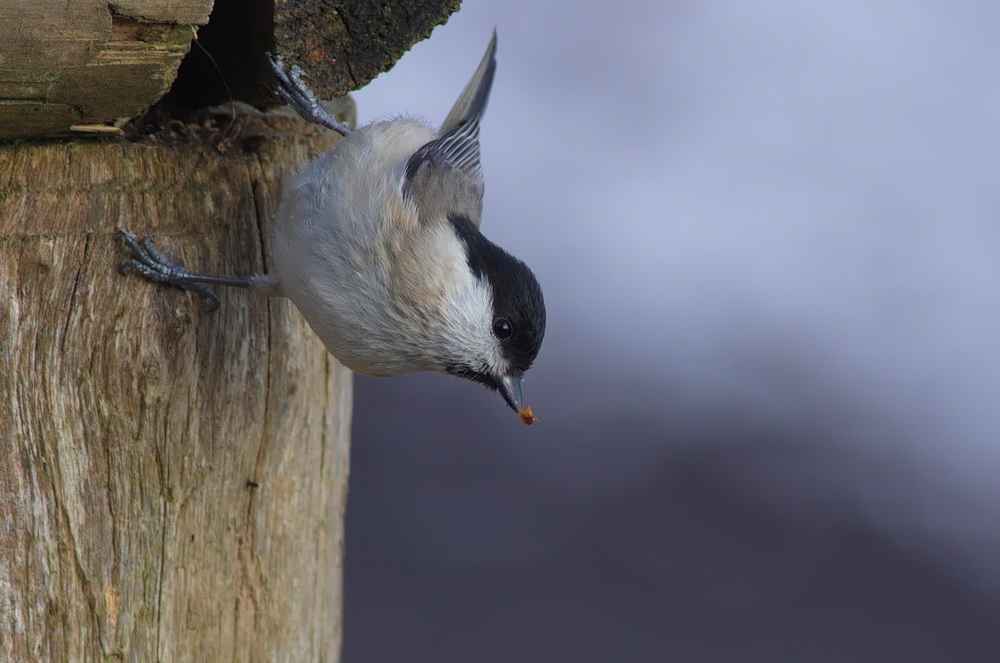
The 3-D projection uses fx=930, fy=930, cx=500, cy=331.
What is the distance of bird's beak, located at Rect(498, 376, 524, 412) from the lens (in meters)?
1.85

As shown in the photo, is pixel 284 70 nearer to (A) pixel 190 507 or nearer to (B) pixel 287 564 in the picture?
(A) pixel 190 507

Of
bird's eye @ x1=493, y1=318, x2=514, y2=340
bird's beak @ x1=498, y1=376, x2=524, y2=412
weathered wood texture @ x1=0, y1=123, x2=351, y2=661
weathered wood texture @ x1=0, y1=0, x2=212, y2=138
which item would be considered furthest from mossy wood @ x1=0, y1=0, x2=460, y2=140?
bird's beak @ x1=498, y1=376, x2=524, y2=412

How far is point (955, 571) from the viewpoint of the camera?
284 cm

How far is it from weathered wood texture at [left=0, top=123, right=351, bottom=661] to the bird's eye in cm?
45

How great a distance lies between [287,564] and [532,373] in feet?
4.46

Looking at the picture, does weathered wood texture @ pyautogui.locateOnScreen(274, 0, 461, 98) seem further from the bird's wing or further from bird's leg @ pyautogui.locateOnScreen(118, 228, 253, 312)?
bird's leg @ pyautogui.locateOnScreen(118, 228, 253, 312)

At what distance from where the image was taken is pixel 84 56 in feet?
4.67

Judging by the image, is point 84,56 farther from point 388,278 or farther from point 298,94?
point 388,278

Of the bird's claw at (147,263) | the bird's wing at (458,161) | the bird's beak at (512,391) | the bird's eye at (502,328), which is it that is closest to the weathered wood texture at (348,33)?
the bird's wing at (458,161)

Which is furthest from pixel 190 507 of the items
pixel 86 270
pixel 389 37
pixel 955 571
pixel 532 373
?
pixel 955 571

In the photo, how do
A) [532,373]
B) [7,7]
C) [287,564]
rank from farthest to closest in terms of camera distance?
1. [532,373]
2. [287,564]
3. [7,7]

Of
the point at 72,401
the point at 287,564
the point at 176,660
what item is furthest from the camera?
the point at 287,564

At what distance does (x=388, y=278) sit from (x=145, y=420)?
501 mm

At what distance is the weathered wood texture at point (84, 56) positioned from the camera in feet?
4.43
